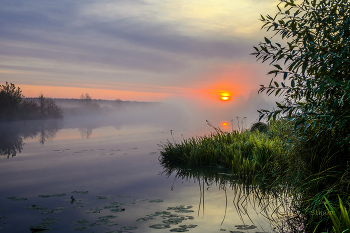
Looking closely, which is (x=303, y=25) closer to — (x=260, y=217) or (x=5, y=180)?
(x=260, y=217)

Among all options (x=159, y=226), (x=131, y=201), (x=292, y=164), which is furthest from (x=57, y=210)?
(x=292, y=164)

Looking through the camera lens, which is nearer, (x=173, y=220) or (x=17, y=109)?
(x=173, y=220)

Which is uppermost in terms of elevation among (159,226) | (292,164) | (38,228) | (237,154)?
(292,164)

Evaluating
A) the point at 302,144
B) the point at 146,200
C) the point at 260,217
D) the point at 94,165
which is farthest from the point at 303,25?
the point at 94,165

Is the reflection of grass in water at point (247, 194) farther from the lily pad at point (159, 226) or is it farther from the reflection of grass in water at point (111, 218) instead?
the lily pad at point (159, 226)

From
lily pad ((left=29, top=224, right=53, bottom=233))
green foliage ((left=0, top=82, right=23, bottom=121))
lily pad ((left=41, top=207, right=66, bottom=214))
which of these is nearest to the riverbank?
lily pad ((left=29, top=224, right=53, bottom=233))

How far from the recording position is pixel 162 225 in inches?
203

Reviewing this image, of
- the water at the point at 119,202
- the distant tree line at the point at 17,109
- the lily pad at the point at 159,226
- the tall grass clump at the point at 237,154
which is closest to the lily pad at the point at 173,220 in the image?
the water at the point at 119,202

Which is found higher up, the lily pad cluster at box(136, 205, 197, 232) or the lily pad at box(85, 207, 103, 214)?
→ the lily pad cluster at box(136, 205, 197, 232)

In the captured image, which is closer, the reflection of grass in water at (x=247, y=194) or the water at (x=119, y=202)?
the water at (x=119, y=202)

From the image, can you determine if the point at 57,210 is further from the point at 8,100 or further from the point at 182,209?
the point at 8,100

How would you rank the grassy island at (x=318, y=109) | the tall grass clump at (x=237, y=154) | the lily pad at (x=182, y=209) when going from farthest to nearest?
the tall grass clump at (x=237, y=154) → the lily pad at (x=182, y=209) → the grassy island at (x=318, y=109)

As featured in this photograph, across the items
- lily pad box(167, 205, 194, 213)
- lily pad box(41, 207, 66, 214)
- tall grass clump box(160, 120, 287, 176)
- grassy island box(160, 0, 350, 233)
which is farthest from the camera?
tall grass clump box(160, 120, 287, 176)

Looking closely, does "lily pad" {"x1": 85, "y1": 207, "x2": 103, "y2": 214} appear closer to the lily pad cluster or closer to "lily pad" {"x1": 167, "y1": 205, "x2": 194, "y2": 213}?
the lily pad cluster
